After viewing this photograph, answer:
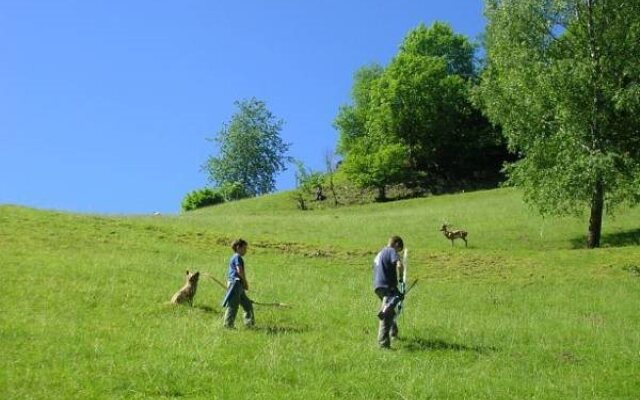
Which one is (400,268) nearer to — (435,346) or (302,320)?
(435,346)

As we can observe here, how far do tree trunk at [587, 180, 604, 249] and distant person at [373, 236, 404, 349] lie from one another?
23485mm

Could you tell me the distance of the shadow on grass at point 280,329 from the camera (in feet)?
56.3

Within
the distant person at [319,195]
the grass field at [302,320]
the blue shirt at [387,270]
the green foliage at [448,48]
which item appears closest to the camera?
the grass field at [302,320]

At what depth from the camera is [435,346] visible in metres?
16.9

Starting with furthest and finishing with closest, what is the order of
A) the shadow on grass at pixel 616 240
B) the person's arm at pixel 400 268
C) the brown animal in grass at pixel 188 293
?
1. the shadow on grass at pixel 616 240
2. the brown animal in grass at pixel 188 293
3. the person's arm at pixel 400 268

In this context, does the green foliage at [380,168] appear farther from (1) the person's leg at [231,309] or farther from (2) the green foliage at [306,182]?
(1) the person's leg at [231,309]

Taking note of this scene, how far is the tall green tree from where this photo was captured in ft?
118

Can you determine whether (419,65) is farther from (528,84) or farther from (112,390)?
(112,390)

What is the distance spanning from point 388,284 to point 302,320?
3.57 m

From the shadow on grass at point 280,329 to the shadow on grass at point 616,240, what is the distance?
83.8 feet

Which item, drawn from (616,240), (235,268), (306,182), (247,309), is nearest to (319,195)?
(306,182)

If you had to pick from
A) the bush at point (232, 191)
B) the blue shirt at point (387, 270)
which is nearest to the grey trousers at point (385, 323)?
the blue shirt at point (387, 270)

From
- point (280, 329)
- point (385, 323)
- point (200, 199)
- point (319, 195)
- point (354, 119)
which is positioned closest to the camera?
point (385, 323)

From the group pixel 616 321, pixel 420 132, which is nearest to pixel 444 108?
pixel 420 132
